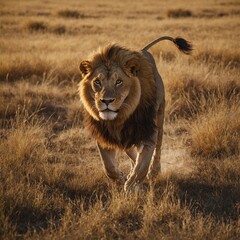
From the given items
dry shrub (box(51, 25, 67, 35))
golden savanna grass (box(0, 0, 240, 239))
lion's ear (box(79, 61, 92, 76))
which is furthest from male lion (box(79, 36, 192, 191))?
dry shrub (box(51, 25, 67, 35))

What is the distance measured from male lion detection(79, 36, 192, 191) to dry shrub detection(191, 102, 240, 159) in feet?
3.78

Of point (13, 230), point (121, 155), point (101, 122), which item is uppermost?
point (101, 122)

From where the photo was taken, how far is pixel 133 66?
3.74m

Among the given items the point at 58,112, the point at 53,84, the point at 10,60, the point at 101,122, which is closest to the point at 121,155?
the point at 101,122

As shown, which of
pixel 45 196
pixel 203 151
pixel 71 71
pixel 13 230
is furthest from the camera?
pixel 71 71

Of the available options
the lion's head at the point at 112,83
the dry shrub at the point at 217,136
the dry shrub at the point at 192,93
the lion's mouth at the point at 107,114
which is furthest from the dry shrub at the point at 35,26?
the lion's mouth at the point at 107,114

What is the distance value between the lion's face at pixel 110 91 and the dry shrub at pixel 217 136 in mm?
1650

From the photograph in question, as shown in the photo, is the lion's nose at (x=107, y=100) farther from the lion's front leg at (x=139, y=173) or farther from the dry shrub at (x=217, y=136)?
the dry shrub at (x=217, y=136)

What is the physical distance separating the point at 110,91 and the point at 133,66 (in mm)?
380

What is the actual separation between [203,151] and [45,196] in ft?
7.11

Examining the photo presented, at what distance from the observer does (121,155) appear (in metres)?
5.33

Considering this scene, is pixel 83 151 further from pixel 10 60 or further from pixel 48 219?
pixel 10 60

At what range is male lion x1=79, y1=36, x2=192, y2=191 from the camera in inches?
142

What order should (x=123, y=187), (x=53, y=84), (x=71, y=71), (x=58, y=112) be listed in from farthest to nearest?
(x=71, y=71), (x=53, y=84), (x=58, y=112), (x=123, y=187)
